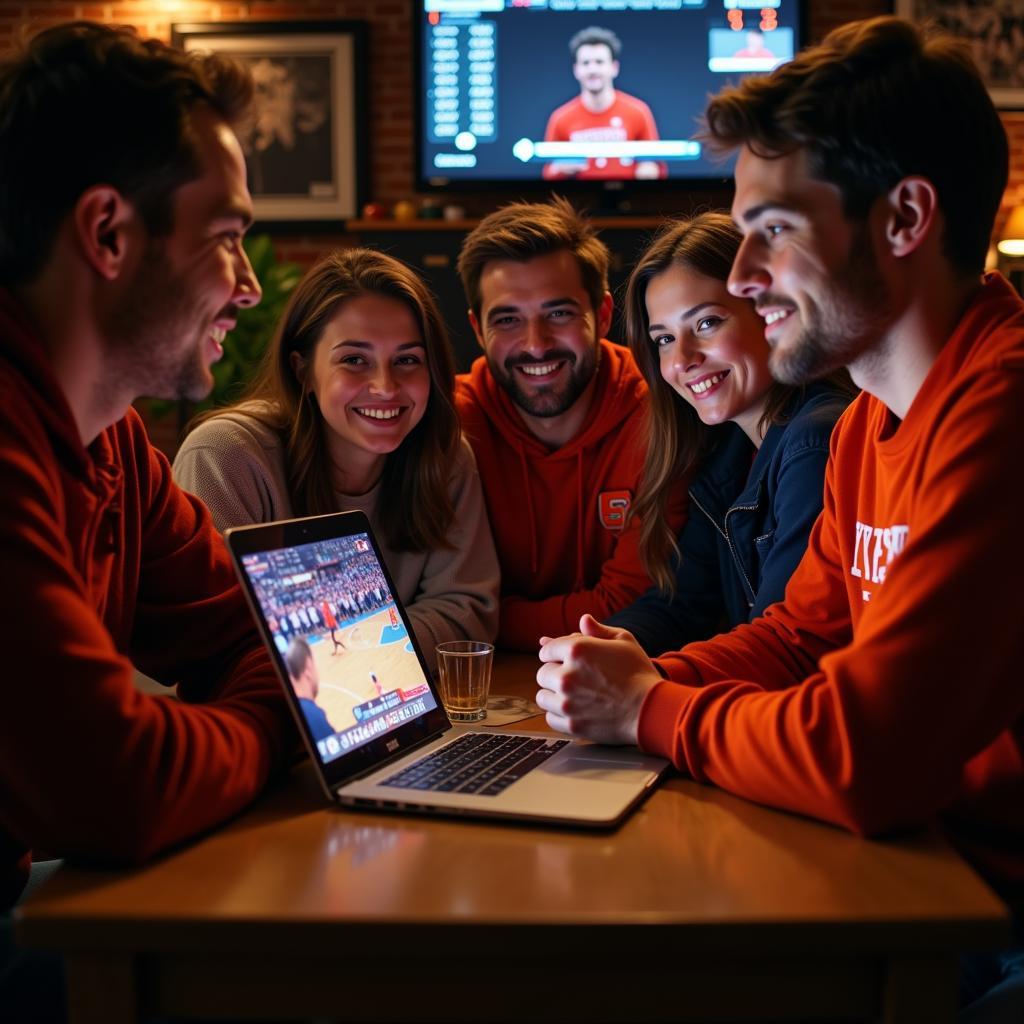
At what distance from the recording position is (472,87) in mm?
4895

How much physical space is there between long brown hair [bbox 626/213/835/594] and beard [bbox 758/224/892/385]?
693 mm

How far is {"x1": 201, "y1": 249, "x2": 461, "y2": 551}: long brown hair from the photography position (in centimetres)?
199

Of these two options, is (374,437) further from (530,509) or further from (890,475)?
(890,475)

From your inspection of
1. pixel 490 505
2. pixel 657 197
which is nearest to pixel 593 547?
pixel 490 505

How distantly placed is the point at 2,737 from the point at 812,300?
35.7 inches

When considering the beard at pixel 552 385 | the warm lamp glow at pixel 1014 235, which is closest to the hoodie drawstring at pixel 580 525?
the beard at pixel 552 385

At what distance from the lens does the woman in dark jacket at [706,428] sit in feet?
6.15

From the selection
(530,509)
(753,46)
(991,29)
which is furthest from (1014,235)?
(530,509)

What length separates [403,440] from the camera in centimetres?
206

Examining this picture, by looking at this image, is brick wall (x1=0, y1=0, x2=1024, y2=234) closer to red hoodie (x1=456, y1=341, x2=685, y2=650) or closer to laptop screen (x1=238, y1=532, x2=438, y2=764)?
red hoodie (x1=456, y1=341, x2=685, y2=650)

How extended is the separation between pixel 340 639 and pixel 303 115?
15.1ft

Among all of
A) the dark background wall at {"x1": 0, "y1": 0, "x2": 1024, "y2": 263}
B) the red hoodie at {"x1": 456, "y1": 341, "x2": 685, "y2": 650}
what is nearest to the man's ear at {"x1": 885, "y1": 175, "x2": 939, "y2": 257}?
the red hoodie at {"x1": 456, "y1": 341, "x2": 685, "y2": 650}

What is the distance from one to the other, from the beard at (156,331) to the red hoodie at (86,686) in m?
0.09

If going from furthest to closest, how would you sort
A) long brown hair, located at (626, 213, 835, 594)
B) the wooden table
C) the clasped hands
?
long brown hair, located at (626, 213, 835, 594)
the clasped hands
the wooden table
